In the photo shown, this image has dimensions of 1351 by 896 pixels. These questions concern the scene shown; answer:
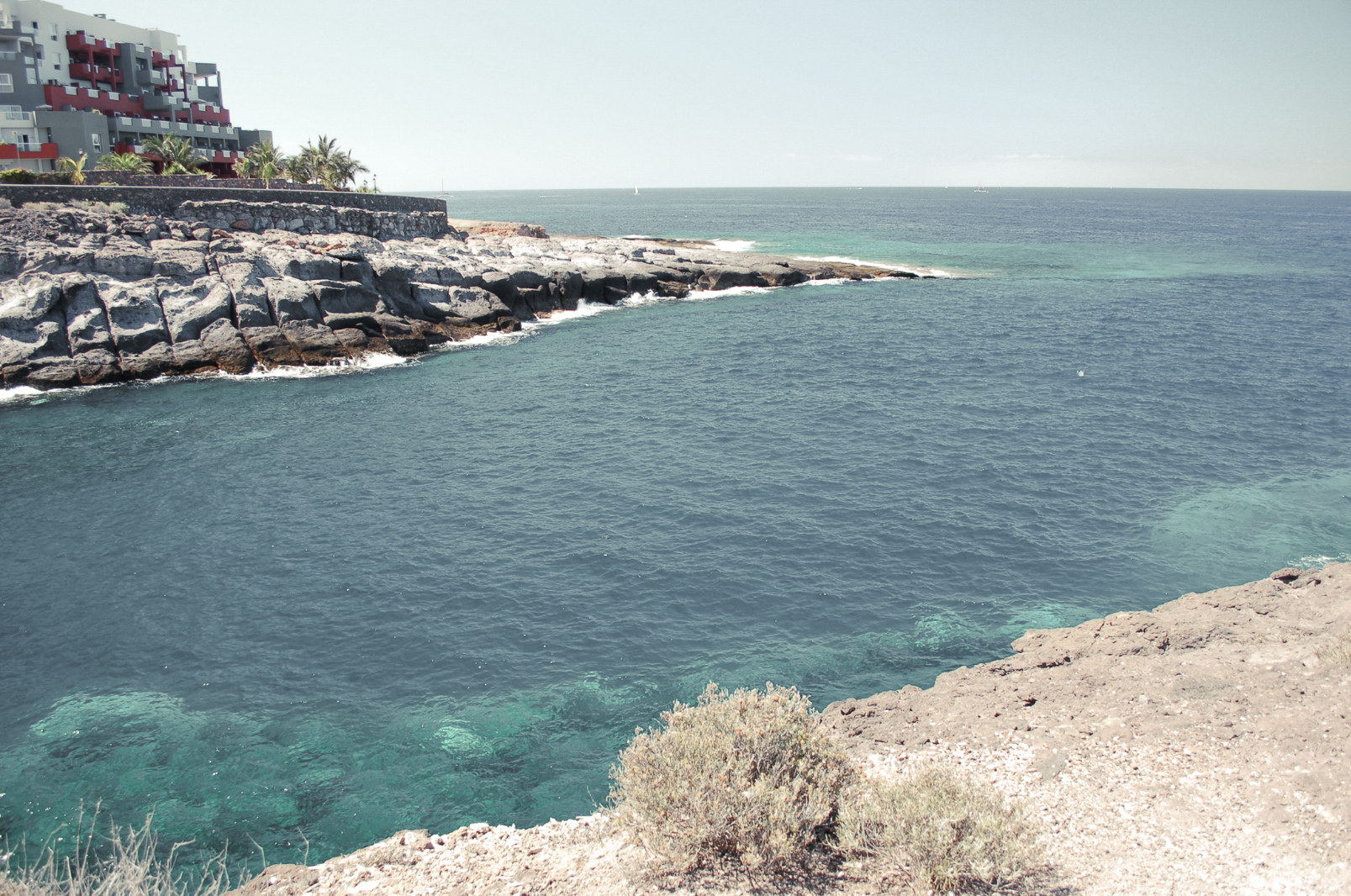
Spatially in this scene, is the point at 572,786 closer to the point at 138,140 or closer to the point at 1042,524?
the point at 1042,524

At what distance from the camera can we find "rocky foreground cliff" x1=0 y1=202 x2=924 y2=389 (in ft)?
152

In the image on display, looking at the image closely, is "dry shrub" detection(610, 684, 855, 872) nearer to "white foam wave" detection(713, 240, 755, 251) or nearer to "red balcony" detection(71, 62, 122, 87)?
"red balcony" detection(71, 62, 122, 87)

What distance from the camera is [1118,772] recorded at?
13.3 metres

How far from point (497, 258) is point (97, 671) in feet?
177

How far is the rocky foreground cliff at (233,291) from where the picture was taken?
4644 centimetres

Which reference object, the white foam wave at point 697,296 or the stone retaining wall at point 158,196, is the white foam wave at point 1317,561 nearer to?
the white foam wave at point 697,296

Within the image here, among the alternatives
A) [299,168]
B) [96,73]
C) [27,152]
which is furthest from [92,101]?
[299,168]

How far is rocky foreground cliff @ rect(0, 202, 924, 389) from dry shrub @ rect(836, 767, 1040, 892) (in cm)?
4906

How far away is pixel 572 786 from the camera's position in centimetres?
1645

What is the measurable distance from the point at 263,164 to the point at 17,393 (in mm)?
44573

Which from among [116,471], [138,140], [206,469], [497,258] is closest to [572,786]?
[206,469]

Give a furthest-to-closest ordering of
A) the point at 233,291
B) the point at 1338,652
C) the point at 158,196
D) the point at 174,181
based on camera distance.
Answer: the point at 174,181 → the point at 158,196 → the point at 233,291 → the point at 1338,652

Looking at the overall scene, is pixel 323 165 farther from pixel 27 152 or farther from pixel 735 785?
pixel 735 785

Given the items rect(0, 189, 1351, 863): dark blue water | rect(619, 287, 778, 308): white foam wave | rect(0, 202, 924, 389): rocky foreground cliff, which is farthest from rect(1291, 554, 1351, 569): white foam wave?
rect(619, 287, 778, 308): white foam wave
